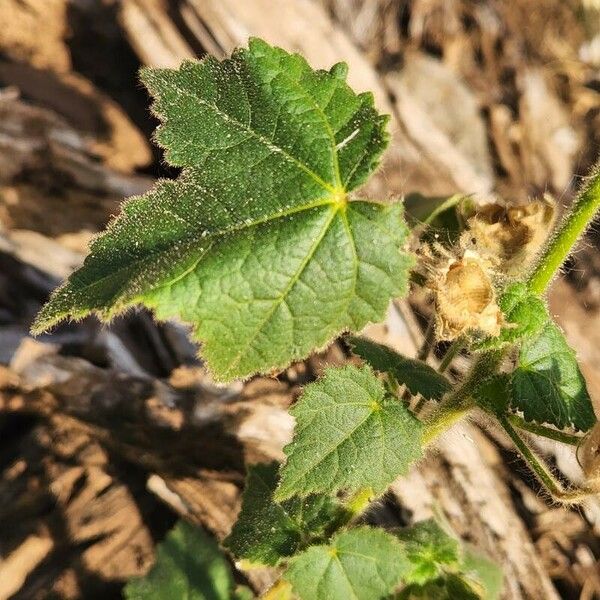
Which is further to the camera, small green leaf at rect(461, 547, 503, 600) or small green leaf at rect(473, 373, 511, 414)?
small green leaf at rect(461, 547, 503, 600)

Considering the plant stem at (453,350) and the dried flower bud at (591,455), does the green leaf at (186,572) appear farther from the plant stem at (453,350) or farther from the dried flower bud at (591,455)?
the dried flower bud at (591,455)

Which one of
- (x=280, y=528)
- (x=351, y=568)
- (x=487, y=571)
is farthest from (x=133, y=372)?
(x=487, y=571)

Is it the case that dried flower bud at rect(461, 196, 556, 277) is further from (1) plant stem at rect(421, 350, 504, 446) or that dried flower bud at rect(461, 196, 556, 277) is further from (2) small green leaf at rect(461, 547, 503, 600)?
(2) small green leaf at rect(461, 547, 503, 600)

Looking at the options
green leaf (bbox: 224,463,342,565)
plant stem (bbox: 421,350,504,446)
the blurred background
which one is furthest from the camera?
the blurred background

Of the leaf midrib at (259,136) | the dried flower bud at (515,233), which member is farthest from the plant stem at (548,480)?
the leaf midrib at (259,136)

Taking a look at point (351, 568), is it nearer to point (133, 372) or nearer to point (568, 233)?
point (568, 233)

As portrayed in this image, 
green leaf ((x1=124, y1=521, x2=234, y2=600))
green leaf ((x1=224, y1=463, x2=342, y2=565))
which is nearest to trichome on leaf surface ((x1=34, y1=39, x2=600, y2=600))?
green leaf ((x1=224, y1=463, x2=342, y2=565))

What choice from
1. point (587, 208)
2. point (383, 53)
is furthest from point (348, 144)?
point (383, 53)

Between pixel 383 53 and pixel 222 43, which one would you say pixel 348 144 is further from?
pixel 383 53
